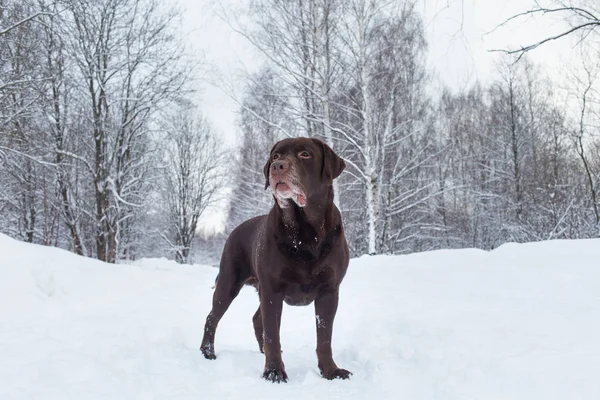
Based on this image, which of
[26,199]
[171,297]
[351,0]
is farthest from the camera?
[26,199]

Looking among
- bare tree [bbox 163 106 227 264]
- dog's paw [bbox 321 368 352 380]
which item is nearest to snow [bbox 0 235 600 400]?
dog's paw [bbox 321 368 352 380]

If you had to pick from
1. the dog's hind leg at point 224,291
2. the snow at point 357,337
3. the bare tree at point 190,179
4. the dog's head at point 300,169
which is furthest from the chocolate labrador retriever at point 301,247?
the bare tree at point 190,179

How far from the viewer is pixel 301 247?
269cm

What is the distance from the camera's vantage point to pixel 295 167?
103 inches

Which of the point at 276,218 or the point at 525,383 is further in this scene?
the point at 276,218

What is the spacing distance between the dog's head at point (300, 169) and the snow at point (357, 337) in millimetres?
1142

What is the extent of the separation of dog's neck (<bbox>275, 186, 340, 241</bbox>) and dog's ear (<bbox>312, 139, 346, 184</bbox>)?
0.11m

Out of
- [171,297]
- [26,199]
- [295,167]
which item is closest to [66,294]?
[171,297]

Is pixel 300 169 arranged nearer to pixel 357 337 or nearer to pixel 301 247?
pixel 301 247

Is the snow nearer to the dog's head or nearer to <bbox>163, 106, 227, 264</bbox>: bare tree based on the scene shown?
the dog's head

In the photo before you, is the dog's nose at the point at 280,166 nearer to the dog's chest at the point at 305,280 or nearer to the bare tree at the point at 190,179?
the dog's chest at the point at 305,280

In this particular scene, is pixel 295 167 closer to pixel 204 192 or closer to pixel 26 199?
pixel 26 199

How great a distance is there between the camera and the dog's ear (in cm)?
287

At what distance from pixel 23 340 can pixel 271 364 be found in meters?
1.65
